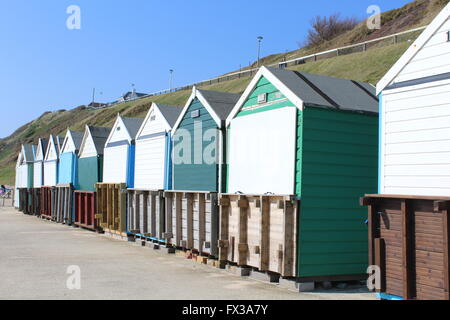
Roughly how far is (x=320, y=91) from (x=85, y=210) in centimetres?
1486

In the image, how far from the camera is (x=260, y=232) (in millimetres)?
10008

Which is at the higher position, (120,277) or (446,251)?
(446,251)

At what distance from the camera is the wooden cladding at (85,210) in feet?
69.5

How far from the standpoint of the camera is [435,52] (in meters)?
7.29

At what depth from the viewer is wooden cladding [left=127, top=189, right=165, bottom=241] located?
48.6ft

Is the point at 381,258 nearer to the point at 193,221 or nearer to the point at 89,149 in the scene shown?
the point at 193,221

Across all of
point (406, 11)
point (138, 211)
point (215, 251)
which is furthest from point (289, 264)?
point (406, 11)

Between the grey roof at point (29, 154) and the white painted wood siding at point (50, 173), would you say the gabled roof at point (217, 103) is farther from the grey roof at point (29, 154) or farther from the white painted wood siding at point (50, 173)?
the grey roof at point (29, 154)

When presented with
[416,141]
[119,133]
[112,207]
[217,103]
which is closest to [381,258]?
[416,141]

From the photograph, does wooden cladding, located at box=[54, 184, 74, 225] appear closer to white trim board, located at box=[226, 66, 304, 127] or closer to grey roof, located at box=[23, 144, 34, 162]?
grey roof, located at box=[23, 144, 34, 162]

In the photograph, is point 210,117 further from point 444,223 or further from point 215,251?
point 444,223

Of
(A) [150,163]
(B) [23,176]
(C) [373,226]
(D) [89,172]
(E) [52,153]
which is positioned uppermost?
(E) [52,153]

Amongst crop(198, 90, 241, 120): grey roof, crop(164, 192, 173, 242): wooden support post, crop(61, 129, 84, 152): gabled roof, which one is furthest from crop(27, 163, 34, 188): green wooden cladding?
crop(198, 90, 241, 120): grey roof

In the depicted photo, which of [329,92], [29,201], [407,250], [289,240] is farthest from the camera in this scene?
[29,201]
